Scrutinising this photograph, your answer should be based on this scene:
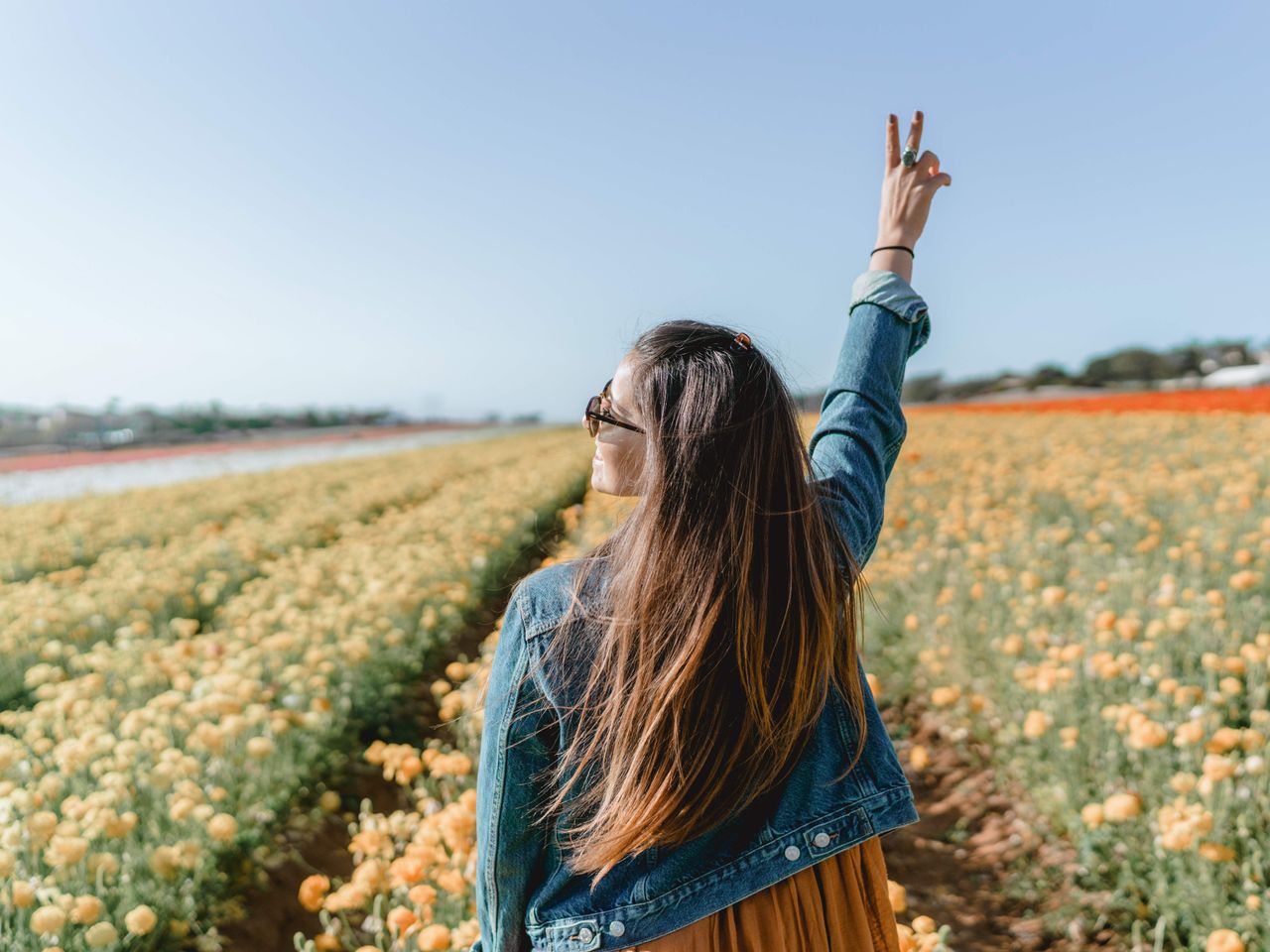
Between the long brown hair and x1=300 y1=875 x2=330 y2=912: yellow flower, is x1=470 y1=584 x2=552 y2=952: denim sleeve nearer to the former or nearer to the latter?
the long brown hair

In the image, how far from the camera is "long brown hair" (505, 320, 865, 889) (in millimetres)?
1038

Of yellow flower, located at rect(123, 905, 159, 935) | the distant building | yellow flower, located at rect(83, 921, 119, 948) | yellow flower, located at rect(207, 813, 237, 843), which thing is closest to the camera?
yellow flower, located at rect(83, 921, 119, 948)

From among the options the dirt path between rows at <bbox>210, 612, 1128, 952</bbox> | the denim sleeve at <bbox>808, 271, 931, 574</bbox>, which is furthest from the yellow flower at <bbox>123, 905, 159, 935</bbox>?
the denim sleeve at <bbox>808, 271, 931, 574</bbox>

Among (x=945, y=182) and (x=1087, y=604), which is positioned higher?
(x=945, y=182)

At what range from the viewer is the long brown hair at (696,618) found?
3.41ft

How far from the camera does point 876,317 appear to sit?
4.65 feet

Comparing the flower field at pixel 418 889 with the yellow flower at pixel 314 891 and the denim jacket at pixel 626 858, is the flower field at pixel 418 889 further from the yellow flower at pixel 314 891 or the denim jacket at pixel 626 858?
the denim jacket at pixel 626 858

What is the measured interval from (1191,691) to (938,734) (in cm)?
153

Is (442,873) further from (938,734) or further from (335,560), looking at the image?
(335,560)

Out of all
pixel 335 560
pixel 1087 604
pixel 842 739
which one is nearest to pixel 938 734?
pixel 1087 604

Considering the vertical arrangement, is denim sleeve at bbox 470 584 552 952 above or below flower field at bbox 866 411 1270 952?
above

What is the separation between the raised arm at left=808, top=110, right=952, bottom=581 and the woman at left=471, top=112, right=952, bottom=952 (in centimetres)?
12

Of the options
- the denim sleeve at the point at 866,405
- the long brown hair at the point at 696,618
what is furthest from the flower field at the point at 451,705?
the denim sleeve at the point at 866,405

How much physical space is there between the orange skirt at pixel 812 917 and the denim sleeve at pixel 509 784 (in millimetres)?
179
